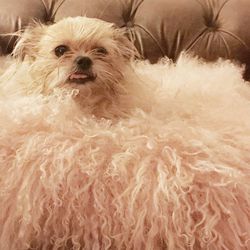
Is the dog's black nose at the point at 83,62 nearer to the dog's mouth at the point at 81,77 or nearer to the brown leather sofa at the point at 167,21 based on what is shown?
the dog's mouth at the point at 81,77

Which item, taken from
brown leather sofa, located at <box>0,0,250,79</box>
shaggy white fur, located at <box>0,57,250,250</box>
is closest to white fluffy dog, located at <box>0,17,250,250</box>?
shaggy white fur, located at <box>0,57,250,250</box>

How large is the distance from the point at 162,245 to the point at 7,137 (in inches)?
12.3

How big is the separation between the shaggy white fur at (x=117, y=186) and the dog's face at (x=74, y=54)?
12cm

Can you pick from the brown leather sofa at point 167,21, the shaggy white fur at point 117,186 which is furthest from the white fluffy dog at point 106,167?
the brown leather sofa at point 167,21

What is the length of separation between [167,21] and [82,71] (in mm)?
454

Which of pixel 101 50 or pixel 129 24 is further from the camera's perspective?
pixel 129 24

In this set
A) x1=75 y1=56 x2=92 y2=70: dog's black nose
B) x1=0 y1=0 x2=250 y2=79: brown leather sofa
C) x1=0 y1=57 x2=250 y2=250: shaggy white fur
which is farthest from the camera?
x1=0 y1=0 x2=250 y2=79: brown leather sofa

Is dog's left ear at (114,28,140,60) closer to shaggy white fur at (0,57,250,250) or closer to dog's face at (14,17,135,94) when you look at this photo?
dog's face at (14,17,135,94)

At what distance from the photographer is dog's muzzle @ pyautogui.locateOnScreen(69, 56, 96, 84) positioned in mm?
834

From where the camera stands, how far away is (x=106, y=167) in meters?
0.67

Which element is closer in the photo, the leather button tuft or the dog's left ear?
the dog's left ear

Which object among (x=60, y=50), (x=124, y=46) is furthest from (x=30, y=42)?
(x=124, y=46)

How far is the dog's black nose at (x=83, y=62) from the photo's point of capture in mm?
834

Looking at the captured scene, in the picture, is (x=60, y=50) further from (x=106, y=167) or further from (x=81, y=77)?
(x=106, y=167)
